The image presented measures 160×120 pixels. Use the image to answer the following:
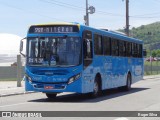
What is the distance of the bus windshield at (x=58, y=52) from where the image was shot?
62.9 feet

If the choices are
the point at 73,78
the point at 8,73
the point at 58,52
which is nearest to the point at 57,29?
the point at 58,52

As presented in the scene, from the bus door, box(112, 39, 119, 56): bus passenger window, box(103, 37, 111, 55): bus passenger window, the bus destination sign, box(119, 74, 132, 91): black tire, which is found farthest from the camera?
box(119, 74, 132, 91): black tire

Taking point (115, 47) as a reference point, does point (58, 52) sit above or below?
below

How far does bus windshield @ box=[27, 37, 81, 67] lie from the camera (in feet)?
62.9

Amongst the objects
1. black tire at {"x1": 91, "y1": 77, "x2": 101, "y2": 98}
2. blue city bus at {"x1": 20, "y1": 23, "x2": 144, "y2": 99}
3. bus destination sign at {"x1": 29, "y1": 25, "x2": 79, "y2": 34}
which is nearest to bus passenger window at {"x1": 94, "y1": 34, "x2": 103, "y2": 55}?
blue city bus at {"x1": 20, "y1": 23, "x2": 144, "y2": 99}

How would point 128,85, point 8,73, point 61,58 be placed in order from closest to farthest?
point 61,58 → point 128,85 → point 8,73

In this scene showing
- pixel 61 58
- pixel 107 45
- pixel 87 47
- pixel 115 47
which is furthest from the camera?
pixel 115 47

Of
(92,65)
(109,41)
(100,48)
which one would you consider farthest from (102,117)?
(109,41)

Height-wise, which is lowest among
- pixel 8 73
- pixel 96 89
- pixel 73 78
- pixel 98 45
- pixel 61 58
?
pixel 8 73

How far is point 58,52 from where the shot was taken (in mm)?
19203

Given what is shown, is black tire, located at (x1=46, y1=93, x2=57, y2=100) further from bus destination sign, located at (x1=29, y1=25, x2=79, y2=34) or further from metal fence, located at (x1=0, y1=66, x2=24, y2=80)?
metal fence, located at (x1=0, y1=66, x2=24, y2=80)

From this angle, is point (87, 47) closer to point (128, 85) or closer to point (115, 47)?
point (115, 47)

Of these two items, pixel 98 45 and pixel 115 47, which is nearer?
pixel 98 45

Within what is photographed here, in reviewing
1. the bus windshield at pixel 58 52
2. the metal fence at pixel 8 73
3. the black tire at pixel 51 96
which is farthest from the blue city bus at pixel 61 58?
the metal fence at pixel 8 73
